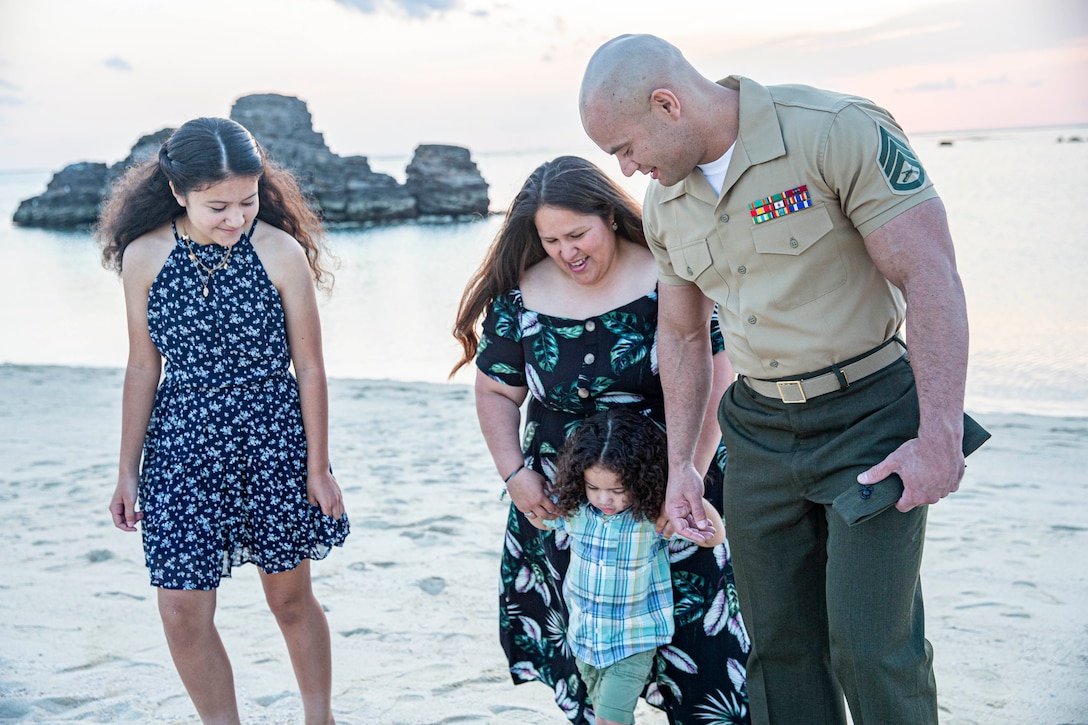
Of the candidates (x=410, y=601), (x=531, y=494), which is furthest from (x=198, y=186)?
(x=410, y=601)

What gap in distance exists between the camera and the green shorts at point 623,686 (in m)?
2.44

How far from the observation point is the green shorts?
2443mm

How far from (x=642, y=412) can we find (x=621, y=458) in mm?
257

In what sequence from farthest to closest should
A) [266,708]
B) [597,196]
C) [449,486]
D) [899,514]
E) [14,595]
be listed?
[449,486]
[14,595]
[266,708]
[597,196]
[899,514]

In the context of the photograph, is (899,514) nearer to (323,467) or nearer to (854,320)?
(854,320)

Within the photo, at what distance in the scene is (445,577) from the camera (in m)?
4.29

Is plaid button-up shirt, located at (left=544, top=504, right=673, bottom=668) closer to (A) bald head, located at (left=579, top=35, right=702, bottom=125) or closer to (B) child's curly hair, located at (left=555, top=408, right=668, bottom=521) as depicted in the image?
(B) child's curly hair, located at (left=555, top=408, right=668, bottom=521)

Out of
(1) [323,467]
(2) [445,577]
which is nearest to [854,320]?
(1) [323,467]

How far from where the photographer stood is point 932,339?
1.80 meters

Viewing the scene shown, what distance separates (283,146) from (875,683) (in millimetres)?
50309

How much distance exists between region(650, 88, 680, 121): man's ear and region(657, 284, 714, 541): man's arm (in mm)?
492

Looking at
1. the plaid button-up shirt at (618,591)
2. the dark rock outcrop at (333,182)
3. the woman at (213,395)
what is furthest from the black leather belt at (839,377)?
the dark rock outcrop at (333,182)

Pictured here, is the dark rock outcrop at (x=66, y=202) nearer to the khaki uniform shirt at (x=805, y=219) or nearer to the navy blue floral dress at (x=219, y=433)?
the navy blue floral dress at (x=219, y=433)

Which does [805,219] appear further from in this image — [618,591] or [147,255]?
[147,255]
